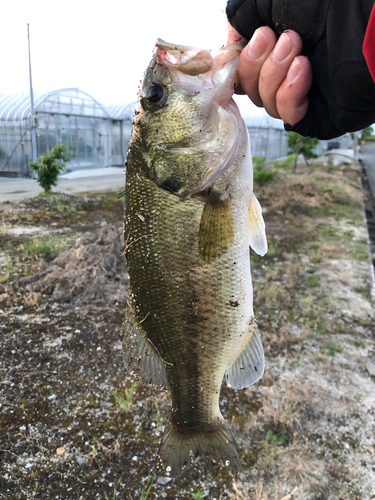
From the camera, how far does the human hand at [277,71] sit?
1443 mm

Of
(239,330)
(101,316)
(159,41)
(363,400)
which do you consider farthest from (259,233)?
(101,316)

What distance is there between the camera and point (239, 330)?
Answer: 179cm

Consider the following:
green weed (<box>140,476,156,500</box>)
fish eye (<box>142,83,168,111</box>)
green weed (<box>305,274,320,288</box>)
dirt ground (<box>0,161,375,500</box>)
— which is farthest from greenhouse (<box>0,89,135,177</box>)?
fish eye (<box>142,83,168,111</box>)

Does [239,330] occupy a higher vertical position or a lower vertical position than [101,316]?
higher

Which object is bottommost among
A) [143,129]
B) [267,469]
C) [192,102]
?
[267,469]

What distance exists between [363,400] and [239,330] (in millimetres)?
2694

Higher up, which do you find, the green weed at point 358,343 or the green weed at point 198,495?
the green weed at point 358,343

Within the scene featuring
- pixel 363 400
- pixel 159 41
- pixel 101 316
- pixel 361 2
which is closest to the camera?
pixel 361 2

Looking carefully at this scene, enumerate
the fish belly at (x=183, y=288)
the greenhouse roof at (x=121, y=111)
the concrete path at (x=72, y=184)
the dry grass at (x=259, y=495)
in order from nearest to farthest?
1. the fish belly at (x=183, y=288)
2. the dry grass at (x=259, y=495)
3. the concrete path at (x=72, y=184)
4. the greenhouse roof at (x=121, y=111)

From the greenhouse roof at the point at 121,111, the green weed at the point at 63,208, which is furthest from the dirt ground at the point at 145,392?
the greenhouse roof at the point at 121,111

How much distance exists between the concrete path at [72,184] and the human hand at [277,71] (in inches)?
340

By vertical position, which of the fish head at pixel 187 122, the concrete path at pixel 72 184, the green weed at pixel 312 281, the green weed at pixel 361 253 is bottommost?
the green weed at pixel 312 281

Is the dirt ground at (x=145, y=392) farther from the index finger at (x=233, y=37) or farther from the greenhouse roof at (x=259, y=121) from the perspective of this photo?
the greenhouse roof at (x=259, y=121)

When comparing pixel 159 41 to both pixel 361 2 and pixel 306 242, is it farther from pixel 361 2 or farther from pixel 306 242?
pixel 306 242
